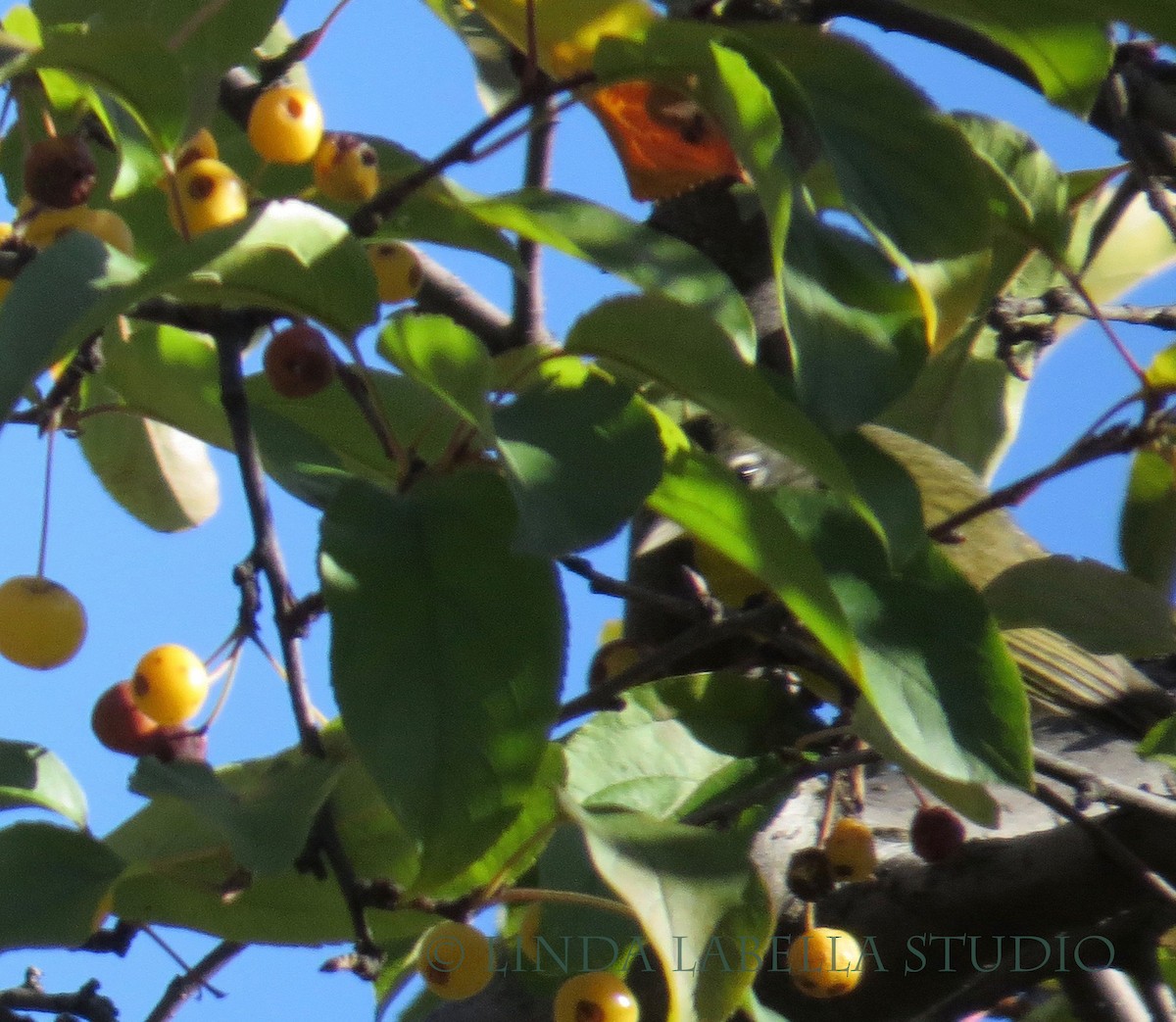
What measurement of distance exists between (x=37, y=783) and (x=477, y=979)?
0.32 m

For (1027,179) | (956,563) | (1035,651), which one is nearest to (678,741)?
(956,563)

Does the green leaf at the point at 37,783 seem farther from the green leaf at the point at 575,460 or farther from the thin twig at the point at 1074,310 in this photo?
the thin twig at the point at 1074,310

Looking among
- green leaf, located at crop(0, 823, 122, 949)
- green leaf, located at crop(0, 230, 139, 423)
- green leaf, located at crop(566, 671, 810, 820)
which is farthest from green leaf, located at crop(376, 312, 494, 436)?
green leaf, located at crop(566, 671, 810, 820)

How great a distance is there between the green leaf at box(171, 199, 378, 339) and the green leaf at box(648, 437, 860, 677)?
0.65 feet

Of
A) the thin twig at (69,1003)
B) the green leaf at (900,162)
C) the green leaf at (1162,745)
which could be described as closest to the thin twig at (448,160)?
the green leaf at (900,162)

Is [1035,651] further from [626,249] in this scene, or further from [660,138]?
[626,249]

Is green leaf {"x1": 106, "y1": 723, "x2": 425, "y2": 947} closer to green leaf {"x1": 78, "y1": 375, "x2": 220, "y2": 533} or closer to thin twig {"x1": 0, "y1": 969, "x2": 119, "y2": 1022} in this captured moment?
thin twig {"x1": 0, "y1": 969, "x2": 119, "y2": 1022}

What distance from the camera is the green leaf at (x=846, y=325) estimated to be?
2.33ft

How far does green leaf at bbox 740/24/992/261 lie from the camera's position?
789 millimetres

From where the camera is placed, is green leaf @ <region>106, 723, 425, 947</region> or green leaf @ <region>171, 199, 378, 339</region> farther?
green leaf @ <region>106, 723, 425, 947</region>

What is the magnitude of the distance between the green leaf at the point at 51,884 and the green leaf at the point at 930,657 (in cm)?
48

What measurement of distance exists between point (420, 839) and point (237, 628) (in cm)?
34

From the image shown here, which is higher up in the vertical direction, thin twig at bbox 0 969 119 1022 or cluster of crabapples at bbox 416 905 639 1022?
cluster of crabapples at bbox 416 905 639 1022

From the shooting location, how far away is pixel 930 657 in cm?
81
